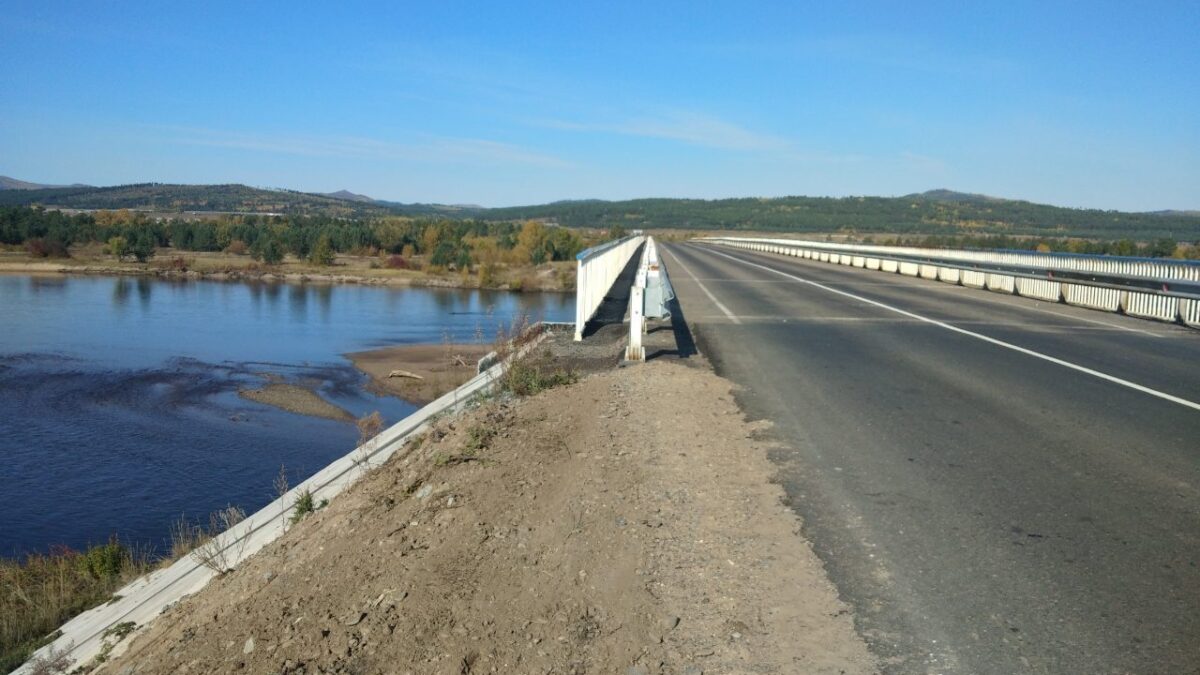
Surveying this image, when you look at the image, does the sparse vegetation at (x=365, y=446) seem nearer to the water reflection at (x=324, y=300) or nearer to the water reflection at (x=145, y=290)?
the water reflection at (x=324, y=300)

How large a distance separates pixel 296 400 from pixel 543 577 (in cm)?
2022

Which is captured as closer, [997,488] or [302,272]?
[997,488]

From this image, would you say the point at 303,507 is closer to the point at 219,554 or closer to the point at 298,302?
the point at 219,554

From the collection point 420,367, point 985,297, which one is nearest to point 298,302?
point 420,367

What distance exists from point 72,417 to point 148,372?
242 inches

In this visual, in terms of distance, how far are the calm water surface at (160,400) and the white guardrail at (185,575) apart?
11.4 feet

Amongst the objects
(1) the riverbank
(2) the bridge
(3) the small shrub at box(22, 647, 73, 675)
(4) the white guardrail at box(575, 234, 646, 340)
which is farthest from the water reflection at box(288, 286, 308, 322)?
(3) the small shrub at box(22, 647, 73, 675)

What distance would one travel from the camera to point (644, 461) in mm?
7586

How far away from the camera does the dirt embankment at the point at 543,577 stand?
14.7 ft

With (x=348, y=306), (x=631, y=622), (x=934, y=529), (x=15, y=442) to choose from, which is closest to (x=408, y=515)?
(x=631, y=622)

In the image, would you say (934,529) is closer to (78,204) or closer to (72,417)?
(72,417)

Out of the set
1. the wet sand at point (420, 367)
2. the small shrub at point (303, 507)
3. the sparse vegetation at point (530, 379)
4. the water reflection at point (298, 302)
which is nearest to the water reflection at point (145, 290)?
the water reflection at point (298, 302)

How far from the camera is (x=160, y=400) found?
79.0 ft

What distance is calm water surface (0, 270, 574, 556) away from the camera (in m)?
15.5
